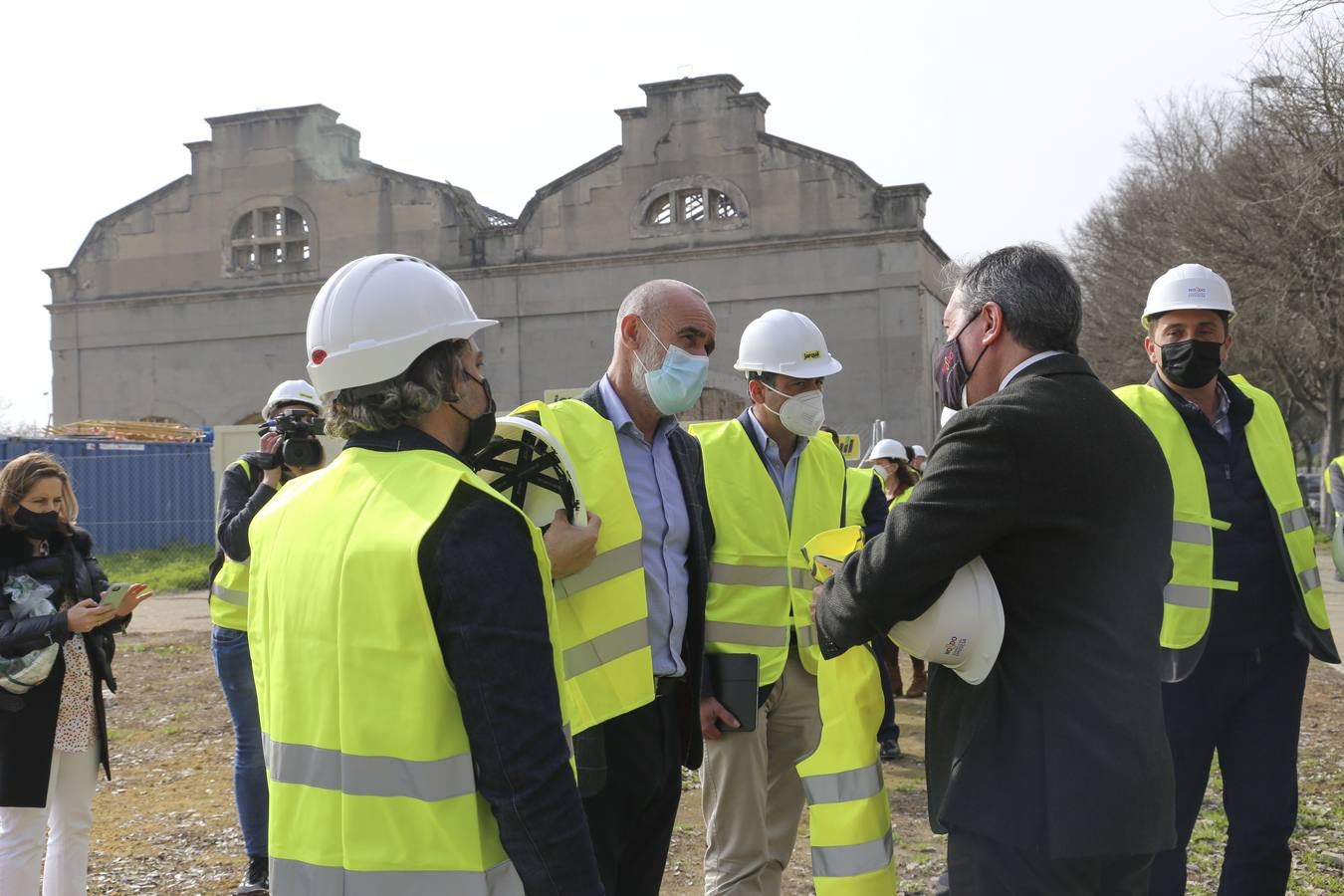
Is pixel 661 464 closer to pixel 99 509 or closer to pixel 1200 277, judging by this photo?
pixel 1200 277

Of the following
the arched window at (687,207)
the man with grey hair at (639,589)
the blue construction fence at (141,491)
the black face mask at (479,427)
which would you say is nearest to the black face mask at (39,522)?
the man with grey hair at (639,589)

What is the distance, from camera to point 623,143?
2877 cm

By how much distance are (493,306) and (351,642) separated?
1101 inches

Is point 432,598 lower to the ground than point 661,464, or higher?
lower

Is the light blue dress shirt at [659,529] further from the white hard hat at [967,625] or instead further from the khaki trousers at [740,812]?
the white hard hat at [967,625]

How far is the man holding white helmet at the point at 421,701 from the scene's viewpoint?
220 centimetres

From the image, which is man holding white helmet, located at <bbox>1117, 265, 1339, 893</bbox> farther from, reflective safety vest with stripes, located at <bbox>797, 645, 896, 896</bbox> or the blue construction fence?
the blue construction fence

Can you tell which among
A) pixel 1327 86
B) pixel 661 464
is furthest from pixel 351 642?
pixel 1327 86

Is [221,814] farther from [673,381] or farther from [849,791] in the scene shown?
[849,791]

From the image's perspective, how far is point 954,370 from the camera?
2.93 metres

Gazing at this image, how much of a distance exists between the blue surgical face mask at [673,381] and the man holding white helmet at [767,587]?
868 mm

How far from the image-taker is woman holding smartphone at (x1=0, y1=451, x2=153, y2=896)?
15.8 feet

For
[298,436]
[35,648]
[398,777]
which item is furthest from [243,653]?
[398,777]

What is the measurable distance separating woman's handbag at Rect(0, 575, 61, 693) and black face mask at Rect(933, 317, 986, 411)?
3.73m
